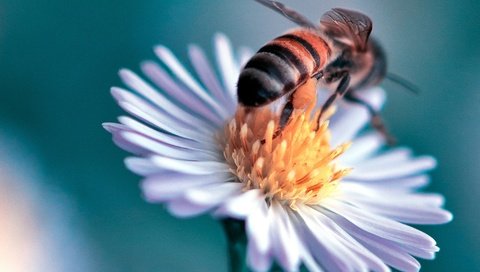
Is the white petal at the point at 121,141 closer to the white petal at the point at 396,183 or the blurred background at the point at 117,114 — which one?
the white petal at the point at 396,183

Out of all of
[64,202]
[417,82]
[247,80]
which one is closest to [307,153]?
[247,80]

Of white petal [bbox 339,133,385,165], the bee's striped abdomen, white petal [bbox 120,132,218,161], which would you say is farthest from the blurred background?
the bee's striped abdomen

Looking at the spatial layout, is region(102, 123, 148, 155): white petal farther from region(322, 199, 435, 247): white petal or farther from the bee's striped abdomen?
region(322, 199, 435, 247): white petal

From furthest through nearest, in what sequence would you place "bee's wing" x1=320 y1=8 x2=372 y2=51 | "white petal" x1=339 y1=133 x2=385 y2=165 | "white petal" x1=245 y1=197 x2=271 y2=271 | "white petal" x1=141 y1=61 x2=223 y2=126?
"white petal" x1=339 y1=133 x2=385 y2=165, "white petal" x1=141 y1=61 x2=223 y2=126, "bee's wing" x1=320 y1=8 x2=372 y2=51, "white petal" x1=245 y1=197 x2=271 y2=271

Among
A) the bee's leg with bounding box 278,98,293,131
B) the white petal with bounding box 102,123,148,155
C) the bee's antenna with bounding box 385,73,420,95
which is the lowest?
the bee's leg with bounding box 278,98,293,131

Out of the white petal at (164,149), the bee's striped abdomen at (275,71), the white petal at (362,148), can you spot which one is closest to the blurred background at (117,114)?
the white petal at (362,148)

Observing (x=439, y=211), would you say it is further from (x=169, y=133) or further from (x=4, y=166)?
(x=4, y=166)

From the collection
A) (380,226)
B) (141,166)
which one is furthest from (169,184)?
(380,226)

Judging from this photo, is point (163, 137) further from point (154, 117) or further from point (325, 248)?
point (325, 248)
